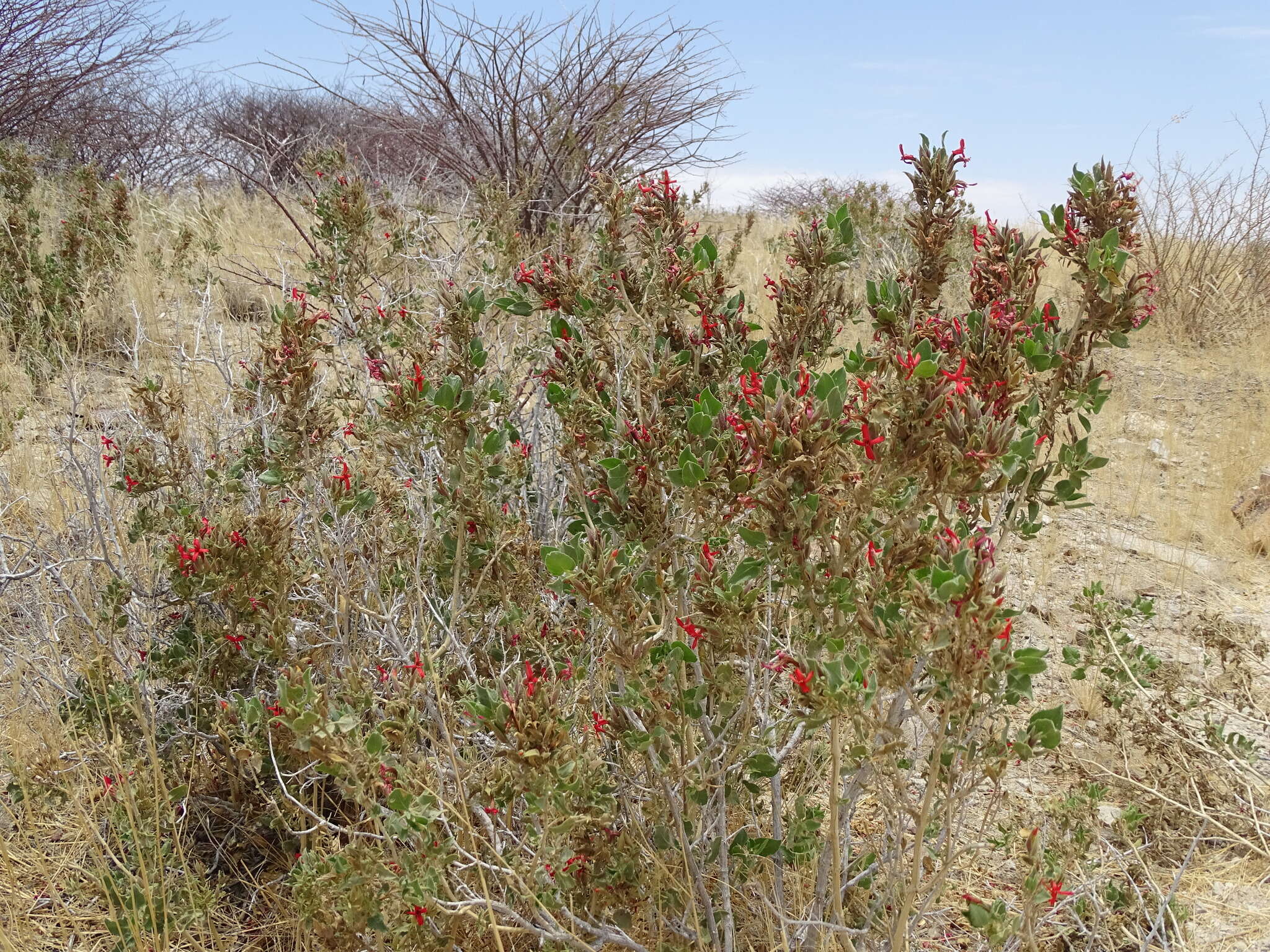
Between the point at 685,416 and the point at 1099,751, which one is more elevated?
the point at 685,416

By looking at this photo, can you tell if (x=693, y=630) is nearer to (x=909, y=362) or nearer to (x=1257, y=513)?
(x=909, y=362)

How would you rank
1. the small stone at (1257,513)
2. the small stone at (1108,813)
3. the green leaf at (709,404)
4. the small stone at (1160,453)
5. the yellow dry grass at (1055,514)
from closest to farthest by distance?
1. the green leaf at (709,404)
2. the yellow dry grass at (1055,514)
3. the small stone at (1108,813)
4. the small stone at (1257,513)
5. the small stone at (1160,453)

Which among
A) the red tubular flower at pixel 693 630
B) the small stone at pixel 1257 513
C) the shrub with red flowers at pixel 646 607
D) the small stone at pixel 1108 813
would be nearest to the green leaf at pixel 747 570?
the shrub with red flowers at pixel 646 607

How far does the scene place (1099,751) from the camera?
259 cm

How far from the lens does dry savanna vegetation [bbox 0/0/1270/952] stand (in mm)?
1247

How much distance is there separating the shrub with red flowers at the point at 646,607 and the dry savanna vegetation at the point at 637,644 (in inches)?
0.5

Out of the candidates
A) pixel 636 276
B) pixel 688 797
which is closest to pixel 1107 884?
pixel 688 797

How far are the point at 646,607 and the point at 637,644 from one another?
157 mm

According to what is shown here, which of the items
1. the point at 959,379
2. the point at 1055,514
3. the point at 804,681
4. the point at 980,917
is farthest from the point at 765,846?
the point at 1055,514

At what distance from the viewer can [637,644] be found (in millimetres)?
1321

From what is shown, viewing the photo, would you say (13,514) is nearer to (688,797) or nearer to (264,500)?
(264,500)

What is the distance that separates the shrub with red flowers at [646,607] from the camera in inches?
47.5

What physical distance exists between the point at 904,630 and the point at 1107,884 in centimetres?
130

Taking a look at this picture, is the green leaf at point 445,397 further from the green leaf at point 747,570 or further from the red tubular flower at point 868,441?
the red tubular flower at point 868,441
